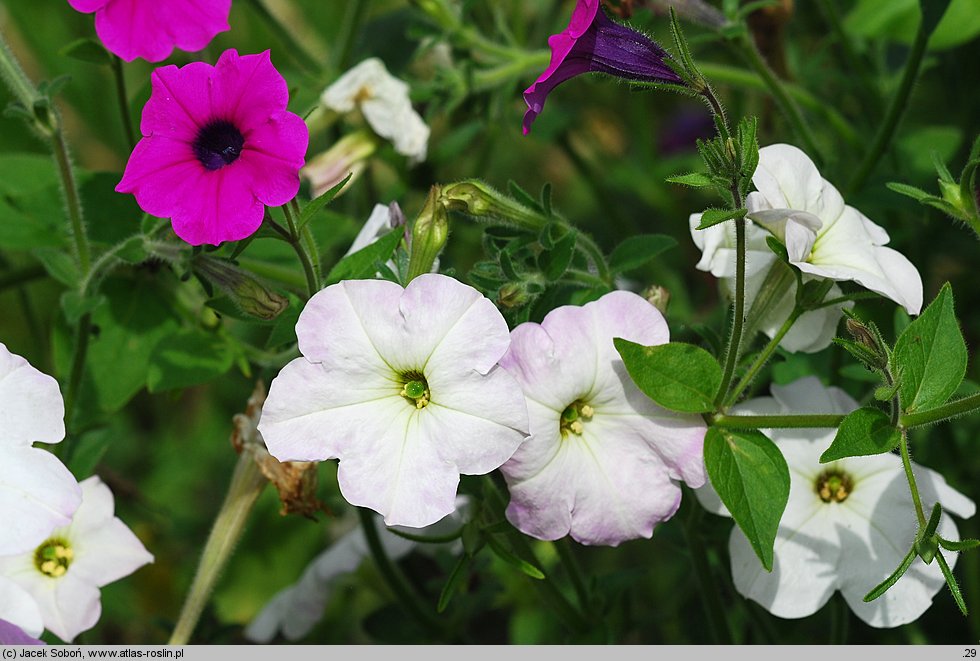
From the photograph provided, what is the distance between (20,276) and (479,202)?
0.77 m

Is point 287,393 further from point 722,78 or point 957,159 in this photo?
point 957,159

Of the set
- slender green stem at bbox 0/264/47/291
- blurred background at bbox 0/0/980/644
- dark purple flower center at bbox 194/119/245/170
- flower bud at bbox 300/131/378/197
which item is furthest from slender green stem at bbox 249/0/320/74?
dark purple flower center at bbox 194/119/245/170

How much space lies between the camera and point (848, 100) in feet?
6.14

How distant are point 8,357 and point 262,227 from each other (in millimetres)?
230

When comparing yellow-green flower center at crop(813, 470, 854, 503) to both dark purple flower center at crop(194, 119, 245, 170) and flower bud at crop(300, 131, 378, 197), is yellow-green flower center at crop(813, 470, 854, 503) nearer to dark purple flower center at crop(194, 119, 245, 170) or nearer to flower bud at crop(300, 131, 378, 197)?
dark purple flower center at crop(194, 119, 245, 170)

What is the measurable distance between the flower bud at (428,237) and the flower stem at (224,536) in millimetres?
350

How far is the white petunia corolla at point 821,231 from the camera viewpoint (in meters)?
0.86

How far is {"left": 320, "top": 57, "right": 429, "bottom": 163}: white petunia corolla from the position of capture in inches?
53.6

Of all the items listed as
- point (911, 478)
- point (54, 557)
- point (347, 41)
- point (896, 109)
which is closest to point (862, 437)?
point (911, 478)

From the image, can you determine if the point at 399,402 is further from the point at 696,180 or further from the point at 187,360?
the point at 187,360

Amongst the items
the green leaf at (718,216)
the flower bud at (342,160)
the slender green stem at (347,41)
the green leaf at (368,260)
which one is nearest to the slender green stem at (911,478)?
the green leaf at (718,216)

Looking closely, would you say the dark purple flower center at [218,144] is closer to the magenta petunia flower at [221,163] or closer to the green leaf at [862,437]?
the magenta petunia flower at [221,163]
